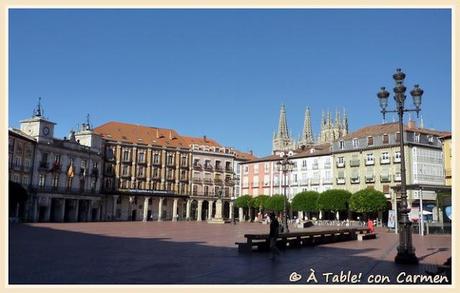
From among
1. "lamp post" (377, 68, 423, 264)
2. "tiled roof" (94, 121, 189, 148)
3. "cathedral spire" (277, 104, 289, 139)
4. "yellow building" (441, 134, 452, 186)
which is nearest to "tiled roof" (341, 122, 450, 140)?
"yellow building" (441, 134, 452, 186)

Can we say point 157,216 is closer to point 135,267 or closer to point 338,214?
point 338,214

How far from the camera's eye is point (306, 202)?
68438mm

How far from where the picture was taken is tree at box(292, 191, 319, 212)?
222 feet

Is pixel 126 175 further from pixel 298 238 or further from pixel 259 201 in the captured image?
pixel 298 238

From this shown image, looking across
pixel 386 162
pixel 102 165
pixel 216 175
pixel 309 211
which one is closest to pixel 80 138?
pixel 102 165

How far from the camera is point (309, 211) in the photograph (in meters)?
69.3

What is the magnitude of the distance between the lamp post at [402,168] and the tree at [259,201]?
61.6 meters

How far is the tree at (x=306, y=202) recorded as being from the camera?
67562 millimetres

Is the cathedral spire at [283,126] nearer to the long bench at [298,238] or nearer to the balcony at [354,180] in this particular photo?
the balcony at [354,180]

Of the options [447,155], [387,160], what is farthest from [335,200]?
[447,155]

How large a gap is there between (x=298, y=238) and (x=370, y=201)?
4030 centimetres

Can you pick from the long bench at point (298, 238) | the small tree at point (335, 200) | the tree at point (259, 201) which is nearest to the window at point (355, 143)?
the small tree at point (335, 200)

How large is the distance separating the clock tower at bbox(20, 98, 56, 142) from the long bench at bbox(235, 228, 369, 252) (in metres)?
50.7

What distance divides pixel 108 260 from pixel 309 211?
5679 cm
